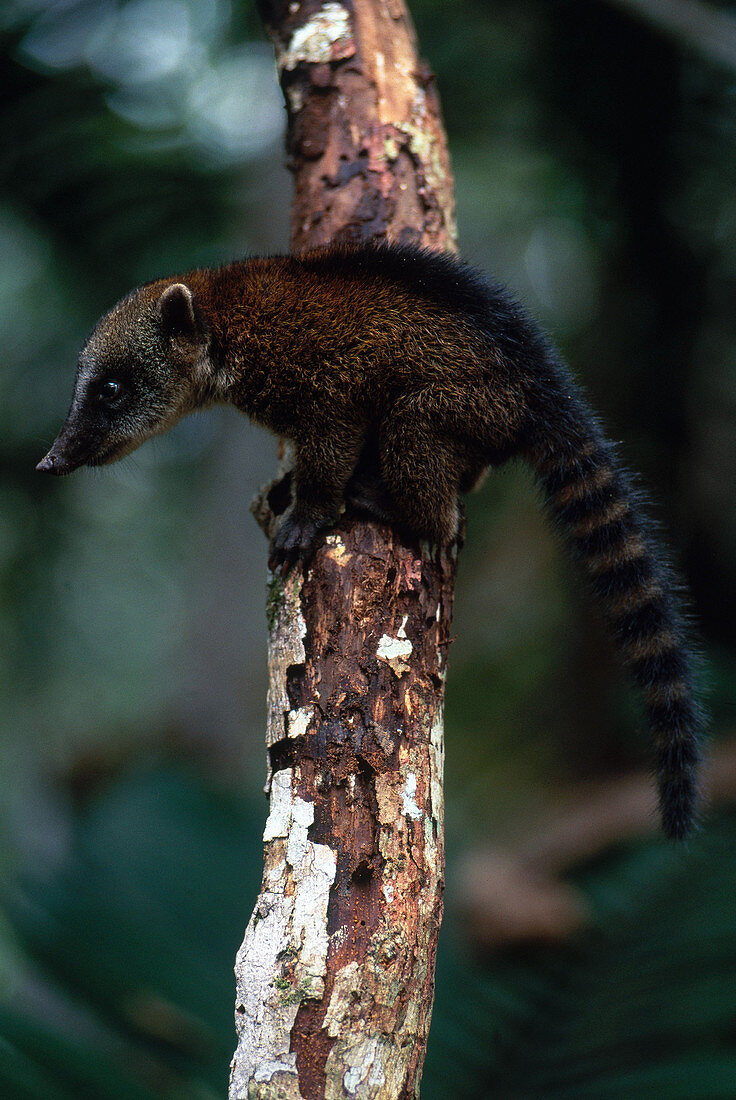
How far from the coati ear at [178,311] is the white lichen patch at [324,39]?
1.42 m

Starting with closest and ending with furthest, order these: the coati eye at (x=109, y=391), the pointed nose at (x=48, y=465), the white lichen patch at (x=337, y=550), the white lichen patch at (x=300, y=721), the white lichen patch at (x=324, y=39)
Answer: the white lichen patch at (x=300, y=721) < the white lichen patch at (x=337, y=550) < the pointed nose at (x=48, y=465) < the coati eye at (x=109, y=391) < the white lichen patch at (x=324, y=39)

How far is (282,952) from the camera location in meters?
2.35

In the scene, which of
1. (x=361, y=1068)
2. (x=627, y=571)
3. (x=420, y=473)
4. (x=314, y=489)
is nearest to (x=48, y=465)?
(x=314, y=489)

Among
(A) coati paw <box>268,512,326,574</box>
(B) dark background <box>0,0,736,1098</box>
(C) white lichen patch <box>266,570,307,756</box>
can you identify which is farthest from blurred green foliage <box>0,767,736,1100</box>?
(A) coati paw <box>268,512,326,574</box>

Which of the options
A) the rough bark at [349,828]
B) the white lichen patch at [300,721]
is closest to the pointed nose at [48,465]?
Answer: the rough bark at [349,828]

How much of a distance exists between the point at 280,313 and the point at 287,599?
1274mm

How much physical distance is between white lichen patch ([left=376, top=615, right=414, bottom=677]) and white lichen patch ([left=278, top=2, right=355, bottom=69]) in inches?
117

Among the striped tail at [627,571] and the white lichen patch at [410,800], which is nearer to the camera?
the white lichen patch at [410,800]

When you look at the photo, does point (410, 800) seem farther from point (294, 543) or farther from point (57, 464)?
point (57, 464)

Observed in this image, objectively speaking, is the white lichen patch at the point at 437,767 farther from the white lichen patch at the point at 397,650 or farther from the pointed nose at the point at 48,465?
the pointed nose at the point at 48,465

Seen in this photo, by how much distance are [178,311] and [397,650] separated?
73.1 inches

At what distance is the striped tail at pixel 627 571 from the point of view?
10.6ft

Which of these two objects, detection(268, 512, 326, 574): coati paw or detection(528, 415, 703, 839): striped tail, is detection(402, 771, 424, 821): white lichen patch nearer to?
detection(268, 512, 326, 574): coati paw

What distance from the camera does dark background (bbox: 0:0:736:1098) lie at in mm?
3541
